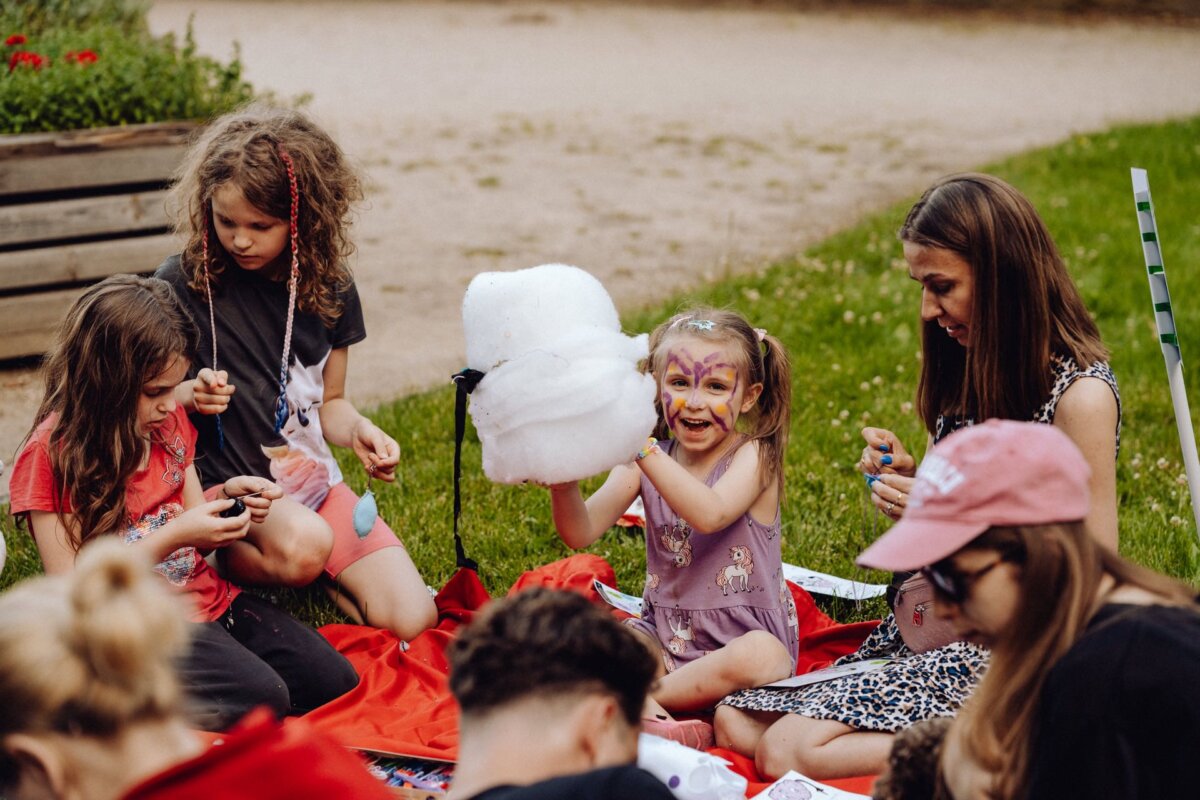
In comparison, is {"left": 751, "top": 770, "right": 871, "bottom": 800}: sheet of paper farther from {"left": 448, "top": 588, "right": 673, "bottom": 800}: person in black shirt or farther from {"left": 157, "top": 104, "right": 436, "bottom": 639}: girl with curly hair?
{"left": 157, "top": 104, "right": 436, "bottom": 639}: girl with curly hair

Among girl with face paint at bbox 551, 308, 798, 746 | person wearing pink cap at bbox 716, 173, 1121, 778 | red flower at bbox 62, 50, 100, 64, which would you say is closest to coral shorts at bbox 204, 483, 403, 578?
girl with face paint at bbox 551, 308, 798, 746

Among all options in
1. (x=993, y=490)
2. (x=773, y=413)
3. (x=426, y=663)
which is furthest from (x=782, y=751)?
(x=993, y=490)

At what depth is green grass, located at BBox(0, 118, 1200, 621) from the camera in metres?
4.45

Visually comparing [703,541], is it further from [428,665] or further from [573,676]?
[573,676]

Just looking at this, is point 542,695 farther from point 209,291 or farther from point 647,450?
point 209,291

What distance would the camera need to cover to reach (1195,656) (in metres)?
1.95

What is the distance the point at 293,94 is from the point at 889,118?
5738 millimetres

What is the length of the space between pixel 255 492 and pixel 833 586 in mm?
1849

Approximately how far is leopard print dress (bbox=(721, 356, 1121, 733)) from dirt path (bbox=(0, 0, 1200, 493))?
318 centimetres

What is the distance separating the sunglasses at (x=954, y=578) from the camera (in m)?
2.05

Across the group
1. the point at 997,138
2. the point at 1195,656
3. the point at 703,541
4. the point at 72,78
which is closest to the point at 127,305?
the point at 703,541

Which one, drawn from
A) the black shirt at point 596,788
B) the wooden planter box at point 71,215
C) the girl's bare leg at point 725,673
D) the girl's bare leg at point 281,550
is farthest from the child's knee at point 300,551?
the wooden planter box at point 71,215

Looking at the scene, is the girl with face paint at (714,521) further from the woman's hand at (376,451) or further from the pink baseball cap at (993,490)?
the pink baseball cap at (993,490)

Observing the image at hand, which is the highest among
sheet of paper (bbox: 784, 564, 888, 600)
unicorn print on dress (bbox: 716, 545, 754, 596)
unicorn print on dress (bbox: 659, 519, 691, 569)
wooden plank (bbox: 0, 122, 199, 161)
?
wooden plank (bbox: 0, 122, 199, 161)
